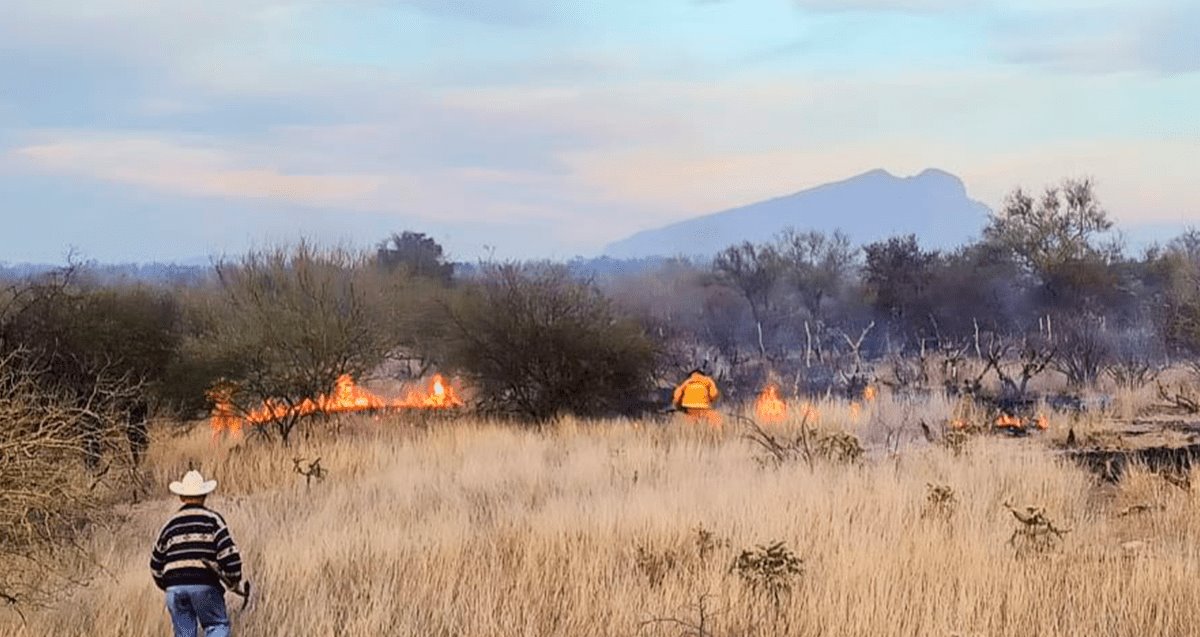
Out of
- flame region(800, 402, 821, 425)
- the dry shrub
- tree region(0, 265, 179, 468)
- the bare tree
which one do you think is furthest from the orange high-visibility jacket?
the bare tree

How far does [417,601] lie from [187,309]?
48.9ft

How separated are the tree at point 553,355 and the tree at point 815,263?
2209 cm

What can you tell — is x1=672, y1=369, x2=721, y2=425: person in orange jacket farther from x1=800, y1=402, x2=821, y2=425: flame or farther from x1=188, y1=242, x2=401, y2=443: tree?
x1=188, y1=242, x2=401, y2=443: tree

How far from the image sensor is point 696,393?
1864cm

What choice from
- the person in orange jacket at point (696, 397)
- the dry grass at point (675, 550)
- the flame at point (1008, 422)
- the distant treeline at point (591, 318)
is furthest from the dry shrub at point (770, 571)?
the person in orange jacket at point (696, 397)

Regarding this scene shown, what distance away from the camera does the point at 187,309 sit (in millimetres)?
21016

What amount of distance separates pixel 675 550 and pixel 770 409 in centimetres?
1003

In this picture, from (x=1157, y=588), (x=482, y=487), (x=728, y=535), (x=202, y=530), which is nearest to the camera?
(x=202, y=530)

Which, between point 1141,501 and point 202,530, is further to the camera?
point 1141,501

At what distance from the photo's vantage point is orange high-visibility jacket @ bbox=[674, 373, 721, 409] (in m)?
18.6

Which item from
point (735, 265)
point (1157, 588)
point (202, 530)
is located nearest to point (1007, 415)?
point (1157, 588)

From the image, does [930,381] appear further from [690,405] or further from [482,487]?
[482,487]

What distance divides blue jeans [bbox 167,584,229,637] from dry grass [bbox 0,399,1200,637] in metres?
0.44

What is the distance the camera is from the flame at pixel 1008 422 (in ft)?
52.5
